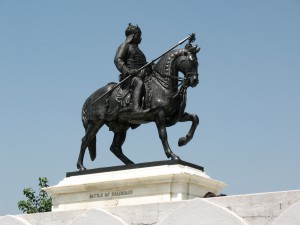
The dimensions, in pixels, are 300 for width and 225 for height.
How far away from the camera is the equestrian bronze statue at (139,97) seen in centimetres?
1563

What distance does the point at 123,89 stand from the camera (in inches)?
651

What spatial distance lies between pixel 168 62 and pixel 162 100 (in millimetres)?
936

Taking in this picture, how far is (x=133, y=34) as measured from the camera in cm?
1695

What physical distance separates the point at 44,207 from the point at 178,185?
55.6 ft

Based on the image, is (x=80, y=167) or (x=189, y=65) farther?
(x=80, y=167)

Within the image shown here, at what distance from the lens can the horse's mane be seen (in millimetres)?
15820

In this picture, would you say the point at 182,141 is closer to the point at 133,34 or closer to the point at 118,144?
the point at 118,144

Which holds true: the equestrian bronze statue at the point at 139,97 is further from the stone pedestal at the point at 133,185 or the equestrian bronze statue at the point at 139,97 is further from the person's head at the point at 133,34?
the stone pedestal at the point at 133,185

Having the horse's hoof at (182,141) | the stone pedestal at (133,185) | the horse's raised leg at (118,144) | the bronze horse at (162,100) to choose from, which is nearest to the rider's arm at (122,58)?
the bronze horse at (162,100)

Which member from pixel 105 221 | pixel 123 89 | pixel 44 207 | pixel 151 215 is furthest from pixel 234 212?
pixel 44 207

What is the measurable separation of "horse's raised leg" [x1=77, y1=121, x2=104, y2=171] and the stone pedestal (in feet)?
1.29

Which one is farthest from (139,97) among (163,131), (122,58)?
(122,58)

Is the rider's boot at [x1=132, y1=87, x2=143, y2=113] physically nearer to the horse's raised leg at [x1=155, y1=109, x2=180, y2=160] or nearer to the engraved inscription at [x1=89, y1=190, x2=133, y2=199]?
the horse's raised leg at [x1=155, y1=109, x2=180, y2=160]

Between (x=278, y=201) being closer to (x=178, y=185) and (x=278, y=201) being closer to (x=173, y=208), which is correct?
(x=173, y=208)
